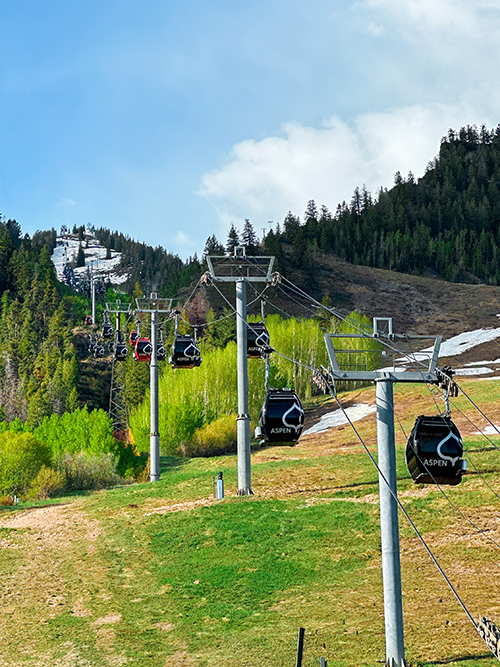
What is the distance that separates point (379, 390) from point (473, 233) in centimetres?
18539

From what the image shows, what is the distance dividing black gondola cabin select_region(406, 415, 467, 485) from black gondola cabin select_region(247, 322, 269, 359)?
10.7m

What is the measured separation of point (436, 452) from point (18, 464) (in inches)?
1026

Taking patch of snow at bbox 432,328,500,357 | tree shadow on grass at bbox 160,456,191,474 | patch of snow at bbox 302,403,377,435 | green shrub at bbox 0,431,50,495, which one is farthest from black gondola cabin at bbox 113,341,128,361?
patch of snow at bbox 432,328,500,357

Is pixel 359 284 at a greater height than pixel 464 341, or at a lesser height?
greater

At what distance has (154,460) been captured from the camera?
28719 millimetres

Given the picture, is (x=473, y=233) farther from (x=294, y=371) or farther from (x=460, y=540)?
(x=460, y=540)

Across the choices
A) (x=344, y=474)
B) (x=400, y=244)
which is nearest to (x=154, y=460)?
(x=344, y=474)

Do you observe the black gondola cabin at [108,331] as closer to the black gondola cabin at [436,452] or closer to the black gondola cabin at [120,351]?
the black gondola cabin at [120,351]

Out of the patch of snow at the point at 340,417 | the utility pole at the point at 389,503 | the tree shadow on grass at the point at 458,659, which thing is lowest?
the tree shadow on grass at the point at 458,659

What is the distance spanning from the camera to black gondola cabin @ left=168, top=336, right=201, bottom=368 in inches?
954

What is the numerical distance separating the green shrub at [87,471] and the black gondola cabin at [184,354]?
1137 cm

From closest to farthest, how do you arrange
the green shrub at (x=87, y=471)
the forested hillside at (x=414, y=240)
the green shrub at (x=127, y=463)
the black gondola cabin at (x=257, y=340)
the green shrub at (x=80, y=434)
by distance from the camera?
the black gondola cabin at (x=257, y=340) < the green shrub at (x=87, y=471) < the green shrub at (x=127, y=463) < the green shrub at (x=80, y=434) < the forested hillside at (x=414, y=240)

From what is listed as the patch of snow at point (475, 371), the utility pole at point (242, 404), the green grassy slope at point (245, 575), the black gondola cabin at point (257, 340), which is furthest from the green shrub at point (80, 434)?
the patch of snow at point (475, 371)

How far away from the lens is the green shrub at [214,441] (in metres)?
42.0
